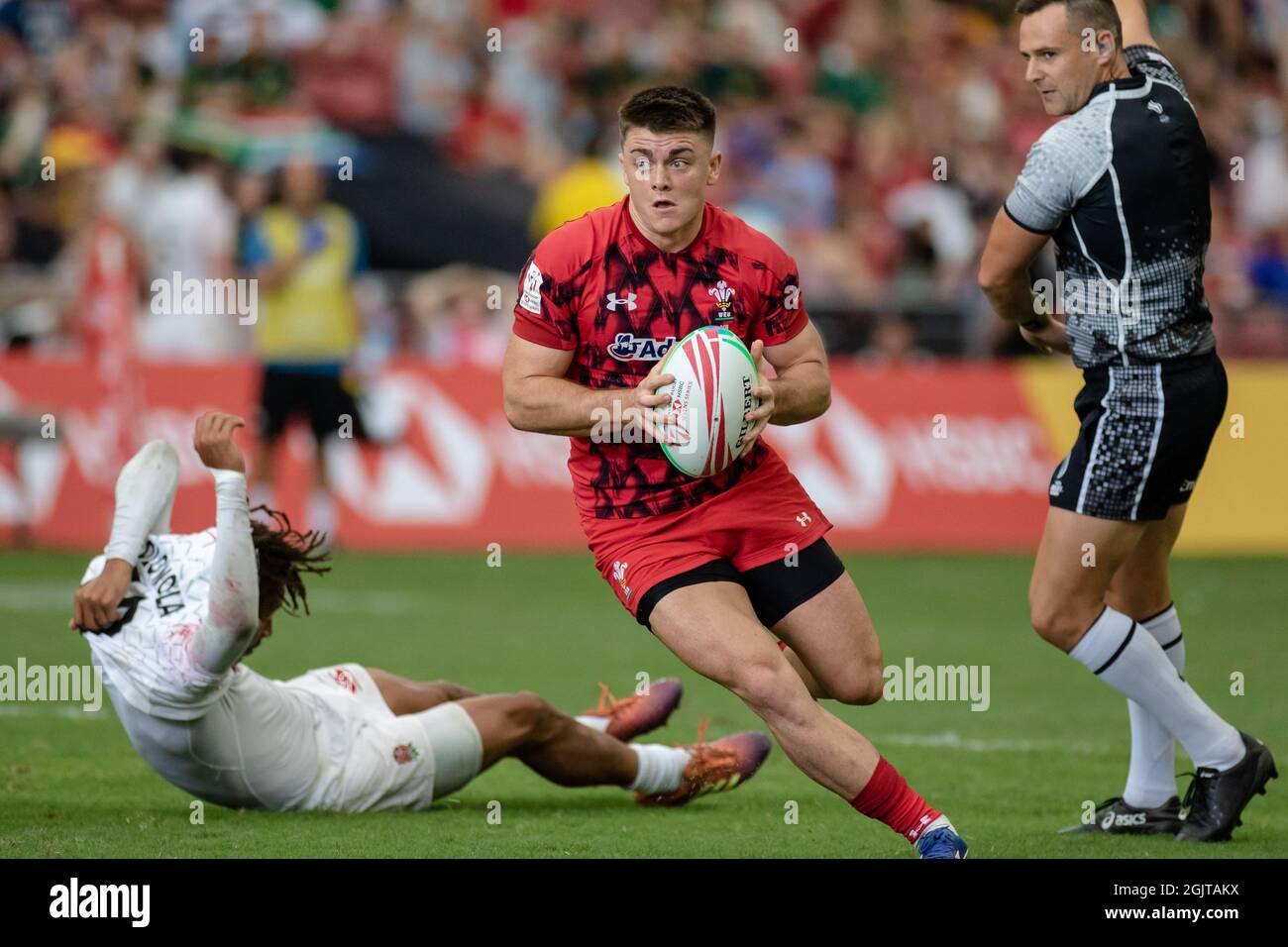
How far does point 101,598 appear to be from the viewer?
21.1 feet

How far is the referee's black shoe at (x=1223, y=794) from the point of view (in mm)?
6504

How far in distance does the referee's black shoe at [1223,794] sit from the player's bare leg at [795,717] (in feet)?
3.95

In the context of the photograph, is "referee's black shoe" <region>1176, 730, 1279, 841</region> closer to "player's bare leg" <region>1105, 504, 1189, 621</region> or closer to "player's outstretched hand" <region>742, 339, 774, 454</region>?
"player's bare leg" <region>1105, 504, 1189, 621</region>

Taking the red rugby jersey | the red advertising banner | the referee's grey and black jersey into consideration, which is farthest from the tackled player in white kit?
the red advertising banner

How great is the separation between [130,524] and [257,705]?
777 millimetres

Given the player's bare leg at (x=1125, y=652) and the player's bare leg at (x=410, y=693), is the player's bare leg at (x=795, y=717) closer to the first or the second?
the player's bare leg at (x=1125, y=652)

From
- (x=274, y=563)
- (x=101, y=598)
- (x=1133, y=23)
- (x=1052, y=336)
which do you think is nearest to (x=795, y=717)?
(x=1052, y=336)

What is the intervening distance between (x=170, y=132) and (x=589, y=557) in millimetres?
6430

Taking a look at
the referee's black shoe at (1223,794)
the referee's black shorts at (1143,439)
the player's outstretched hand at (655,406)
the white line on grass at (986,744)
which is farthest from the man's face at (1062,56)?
the white line on grass at (986,744)

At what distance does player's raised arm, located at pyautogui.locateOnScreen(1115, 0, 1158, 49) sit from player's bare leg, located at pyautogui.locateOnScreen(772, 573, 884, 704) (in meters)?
2.28

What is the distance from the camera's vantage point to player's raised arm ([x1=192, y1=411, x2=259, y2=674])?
619cm

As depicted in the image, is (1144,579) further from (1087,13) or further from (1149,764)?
(1087,13)
